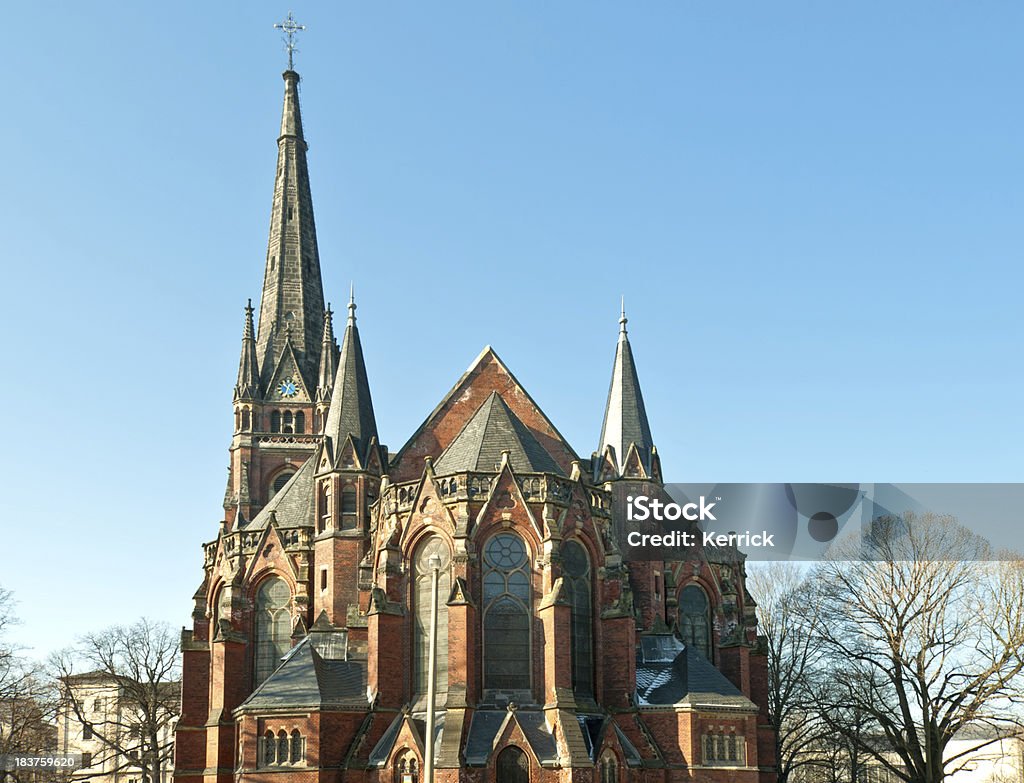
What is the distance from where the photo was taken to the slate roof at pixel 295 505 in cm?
5503

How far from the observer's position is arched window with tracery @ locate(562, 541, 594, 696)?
44.6 meters

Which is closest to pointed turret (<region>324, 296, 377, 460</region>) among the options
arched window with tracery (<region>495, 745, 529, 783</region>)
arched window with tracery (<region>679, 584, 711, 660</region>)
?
arched window with tracery (<region>495, 745, 529, 783</region>)

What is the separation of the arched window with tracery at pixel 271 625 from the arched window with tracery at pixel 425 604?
384 inches

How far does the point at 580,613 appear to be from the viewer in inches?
1785

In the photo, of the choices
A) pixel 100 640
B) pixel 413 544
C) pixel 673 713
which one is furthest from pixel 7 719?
pixel 673 713

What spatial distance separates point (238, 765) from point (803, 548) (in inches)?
1017

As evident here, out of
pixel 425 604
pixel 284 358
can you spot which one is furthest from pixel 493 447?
pixel 284 358

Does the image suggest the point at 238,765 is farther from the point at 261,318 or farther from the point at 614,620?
the point at 261,318

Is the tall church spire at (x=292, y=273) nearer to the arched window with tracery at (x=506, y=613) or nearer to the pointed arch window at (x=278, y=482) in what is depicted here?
the pointed arch window at (x=278, y=482)

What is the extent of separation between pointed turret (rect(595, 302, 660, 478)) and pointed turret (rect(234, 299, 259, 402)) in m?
28.8

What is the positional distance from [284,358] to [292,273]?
21.3 ft

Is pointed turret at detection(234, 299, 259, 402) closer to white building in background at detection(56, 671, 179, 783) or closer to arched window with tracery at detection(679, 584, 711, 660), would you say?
white building in background at detection(56, 671, 179, 783)

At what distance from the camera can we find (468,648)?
1654 inches

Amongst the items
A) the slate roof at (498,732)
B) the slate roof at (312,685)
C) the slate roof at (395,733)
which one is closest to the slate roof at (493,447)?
the slate roof at (312,685)
